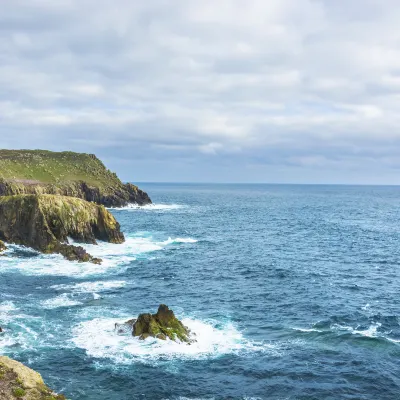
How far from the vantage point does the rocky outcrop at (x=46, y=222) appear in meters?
87.7

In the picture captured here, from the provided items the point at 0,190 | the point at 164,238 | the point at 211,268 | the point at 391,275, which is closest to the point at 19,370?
the point at 211,268

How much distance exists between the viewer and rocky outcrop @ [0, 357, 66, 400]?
28.9 metres

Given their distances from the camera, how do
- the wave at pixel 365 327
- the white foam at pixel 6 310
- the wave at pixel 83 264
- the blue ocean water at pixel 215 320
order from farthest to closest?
the wave at pixel 83 264 → the white foam at pixel 6 310 → the wave at pixel 365 327 → the blue ocean water at pixel 215 320

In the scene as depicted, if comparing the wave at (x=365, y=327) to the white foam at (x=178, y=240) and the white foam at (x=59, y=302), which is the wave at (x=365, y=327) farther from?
the white foam at (x=178, y=240)

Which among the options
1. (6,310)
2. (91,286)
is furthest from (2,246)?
(6,310)

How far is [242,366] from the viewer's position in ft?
133

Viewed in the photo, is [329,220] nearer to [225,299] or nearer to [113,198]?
[113,198]

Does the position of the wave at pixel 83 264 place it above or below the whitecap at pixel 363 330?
above

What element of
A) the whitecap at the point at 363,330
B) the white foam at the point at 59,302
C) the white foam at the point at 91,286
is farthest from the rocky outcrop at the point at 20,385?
the whitecap at the point at 363,330

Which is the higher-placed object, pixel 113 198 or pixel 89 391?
pixel 113 198

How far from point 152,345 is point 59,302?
60.2 ft

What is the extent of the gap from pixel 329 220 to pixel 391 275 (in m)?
93.6

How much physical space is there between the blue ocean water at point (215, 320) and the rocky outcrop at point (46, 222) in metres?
3.70

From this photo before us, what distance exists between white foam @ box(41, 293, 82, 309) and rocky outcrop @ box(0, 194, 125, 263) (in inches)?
971
